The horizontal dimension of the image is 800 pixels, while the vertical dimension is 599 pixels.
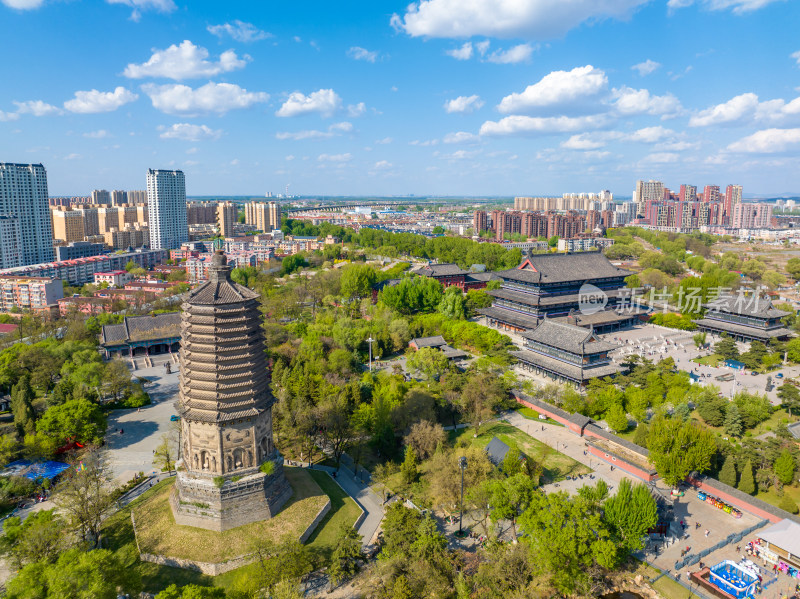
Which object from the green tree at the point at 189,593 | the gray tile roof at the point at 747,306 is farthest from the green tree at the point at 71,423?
the gray tile roof at the point at 747,306

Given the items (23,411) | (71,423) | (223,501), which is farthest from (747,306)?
(23,411)

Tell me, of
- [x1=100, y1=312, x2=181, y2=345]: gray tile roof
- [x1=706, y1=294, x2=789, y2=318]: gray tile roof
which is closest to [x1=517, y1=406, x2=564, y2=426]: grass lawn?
[x1=706, y1=294, x2=789, y2=318]: gray tile roof

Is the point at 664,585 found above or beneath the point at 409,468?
beneath

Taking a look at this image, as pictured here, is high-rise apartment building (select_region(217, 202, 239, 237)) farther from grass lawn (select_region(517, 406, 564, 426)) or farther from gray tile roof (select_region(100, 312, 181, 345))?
grass lawn (select_region(517, 406, 564, 426))

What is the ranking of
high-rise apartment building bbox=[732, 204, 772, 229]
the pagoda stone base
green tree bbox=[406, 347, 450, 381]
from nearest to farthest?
the pagoda stone base
green tree bbox=[406, 347, 450, 381]
high-rise apartment building bbox=[732, 204, 772, 229]

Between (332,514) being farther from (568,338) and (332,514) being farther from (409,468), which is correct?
(568,338)

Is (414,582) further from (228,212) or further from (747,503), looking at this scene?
(228,212)
